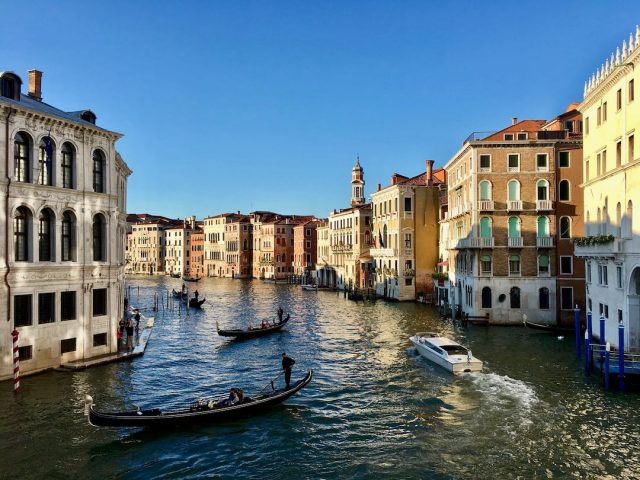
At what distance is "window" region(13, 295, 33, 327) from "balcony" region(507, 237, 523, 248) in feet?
81.9

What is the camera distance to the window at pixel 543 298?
32438 millimetres

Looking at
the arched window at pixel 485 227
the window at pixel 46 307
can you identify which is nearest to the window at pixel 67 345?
the window at pixel 46 307

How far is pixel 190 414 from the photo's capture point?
14883mm

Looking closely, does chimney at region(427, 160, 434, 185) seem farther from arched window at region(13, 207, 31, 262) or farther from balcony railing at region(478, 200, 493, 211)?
arched window at region(13, 207, 31, 262)

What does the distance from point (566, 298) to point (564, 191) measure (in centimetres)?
614

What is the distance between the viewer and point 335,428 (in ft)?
50.2

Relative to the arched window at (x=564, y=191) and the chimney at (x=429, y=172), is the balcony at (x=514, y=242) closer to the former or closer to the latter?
the arched window at (x=564, y=191)

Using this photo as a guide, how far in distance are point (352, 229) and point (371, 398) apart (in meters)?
48.3

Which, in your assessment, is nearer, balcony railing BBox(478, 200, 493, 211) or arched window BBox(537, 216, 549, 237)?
arched window BBox(537, 216, 549, 237)

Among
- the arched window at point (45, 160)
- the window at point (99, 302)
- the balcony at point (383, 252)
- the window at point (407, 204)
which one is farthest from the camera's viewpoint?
the balcony at point (383, 252)

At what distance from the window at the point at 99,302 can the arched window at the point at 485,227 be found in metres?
21.3

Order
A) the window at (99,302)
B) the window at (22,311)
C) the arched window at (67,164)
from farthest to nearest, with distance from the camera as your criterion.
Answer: the window at (99,302), the arched window at (67,164), the window at (22,311)

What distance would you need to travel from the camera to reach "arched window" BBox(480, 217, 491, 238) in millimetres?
33281

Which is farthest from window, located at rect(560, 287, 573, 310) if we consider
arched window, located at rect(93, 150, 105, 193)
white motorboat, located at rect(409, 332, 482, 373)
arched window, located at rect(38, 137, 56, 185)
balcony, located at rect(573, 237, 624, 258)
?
arched window, located at rect(38, 137, 56, 185)
